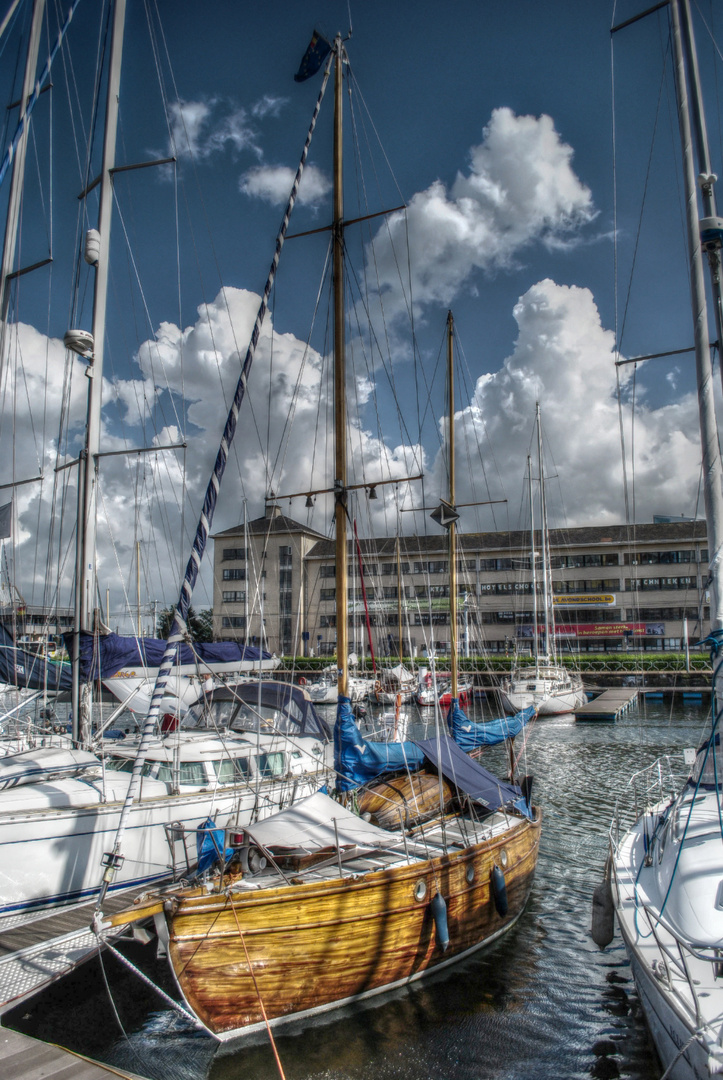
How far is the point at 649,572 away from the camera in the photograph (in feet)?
235

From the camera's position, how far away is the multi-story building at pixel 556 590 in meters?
70.1

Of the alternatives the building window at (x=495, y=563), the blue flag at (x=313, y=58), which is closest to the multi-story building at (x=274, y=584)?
the building window at (x=495, y=563)

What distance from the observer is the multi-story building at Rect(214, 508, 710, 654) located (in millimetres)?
70125

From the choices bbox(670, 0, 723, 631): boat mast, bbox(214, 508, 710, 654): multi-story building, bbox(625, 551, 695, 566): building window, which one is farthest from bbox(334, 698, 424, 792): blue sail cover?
bbox(625, 551, 695, 566): building window

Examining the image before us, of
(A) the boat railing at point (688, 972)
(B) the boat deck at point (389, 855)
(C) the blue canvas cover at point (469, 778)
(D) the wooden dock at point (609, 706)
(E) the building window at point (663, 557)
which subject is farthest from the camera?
(E) the building window at point (663, 557)

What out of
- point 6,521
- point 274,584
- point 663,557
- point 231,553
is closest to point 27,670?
point 6,521

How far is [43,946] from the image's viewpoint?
9.16 m

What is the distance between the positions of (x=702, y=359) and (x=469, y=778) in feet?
27.2

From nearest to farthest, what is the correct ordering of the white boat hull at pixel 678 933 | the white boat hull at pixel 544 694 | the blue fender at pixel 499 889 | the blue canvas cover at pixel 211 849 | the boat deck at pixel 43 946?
the white boat hull at pixel 678 933 → the boat deck at pixel 43 946 → the blue canvas cover at pixel 211 849 → the blue fender at pixel 499 889 → the white boat hull at pixel 544 694

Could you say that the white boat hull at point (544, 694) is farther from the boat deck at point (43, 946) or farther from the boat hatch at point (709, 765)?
the boat deck at point (43, 946)

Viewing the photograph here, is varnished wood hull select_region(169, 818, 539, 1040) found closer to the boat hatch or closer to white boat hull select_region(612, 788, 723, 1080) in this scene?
white boat hull select_region(612, 788, 723, 1080)

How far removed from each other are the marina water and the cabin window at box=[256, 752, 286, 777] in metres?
5.08

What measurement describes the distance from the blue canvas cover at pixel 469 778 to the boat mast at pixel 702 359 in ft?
16.9

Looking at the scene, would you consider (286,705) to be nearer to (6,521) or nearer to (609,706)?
(6,521)
